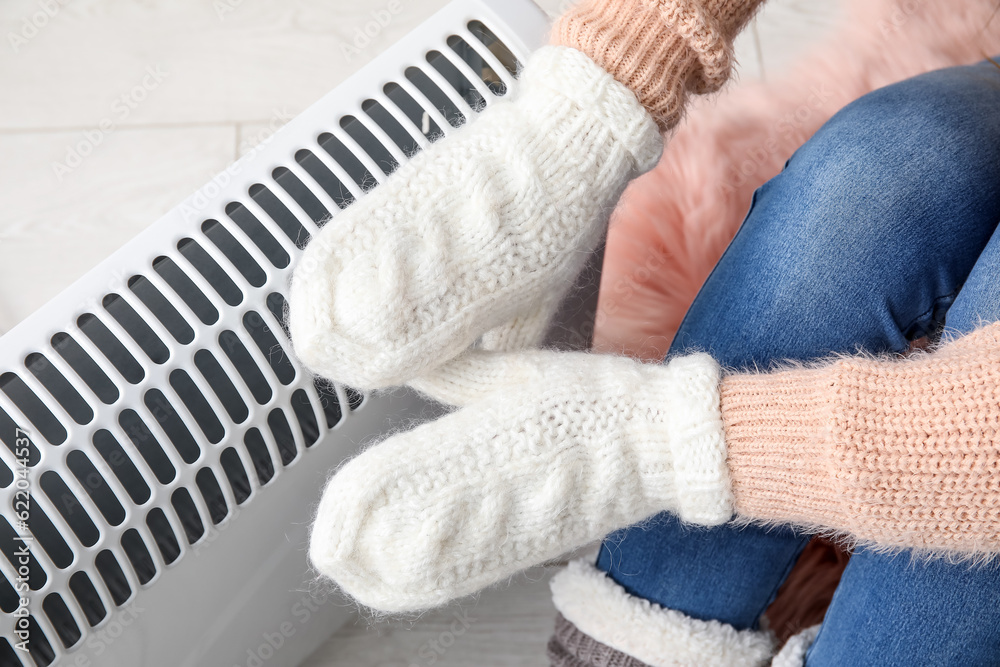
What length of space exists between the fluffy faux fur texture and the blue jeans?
19 centimetres

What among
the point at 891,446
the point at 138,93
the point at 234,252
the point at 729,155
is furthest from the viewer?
the point at 138,93

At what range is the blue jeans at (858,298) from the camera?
0.51 m

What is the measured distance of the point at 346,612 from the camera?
0.76 meters

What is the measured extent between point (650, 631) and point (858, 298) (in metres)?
0.29

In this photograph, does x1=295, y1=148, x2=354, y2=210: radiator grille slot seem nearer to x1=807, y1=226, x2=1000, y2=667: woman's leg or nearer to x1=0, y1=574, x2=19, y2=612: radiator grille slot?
x1=0, y1=574, x2=19, y2=612: radiator grille slot

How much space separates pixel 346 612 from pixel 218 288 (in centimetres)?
40

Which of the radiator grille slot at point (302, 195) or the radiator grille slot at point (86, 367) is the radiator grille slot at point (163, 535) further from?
the radiator grille slot at point (302, 195)

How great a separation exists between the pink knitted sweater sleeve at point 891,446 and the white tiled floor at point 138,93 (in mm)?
769

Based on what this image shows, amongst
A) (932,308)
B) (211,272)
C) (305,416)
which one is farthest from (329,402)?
(932,308)

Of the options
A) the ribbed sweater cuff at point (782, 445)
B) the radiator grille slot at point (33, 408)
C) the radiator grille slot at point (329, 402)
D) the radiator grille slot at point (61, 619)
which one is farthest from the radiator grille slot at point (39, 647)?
the ribbed sweater cuff at point (782, 445)

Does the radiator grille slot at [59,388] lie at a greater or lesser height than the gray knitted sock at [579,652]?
greater

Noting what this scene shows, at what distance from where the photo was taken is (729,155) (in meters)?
0.82

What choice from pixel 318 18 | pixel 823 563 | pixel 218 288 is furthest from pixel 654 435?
pixel 318 18

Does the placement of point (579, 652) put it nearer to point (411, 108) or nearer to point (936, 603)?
point (936, 603)
